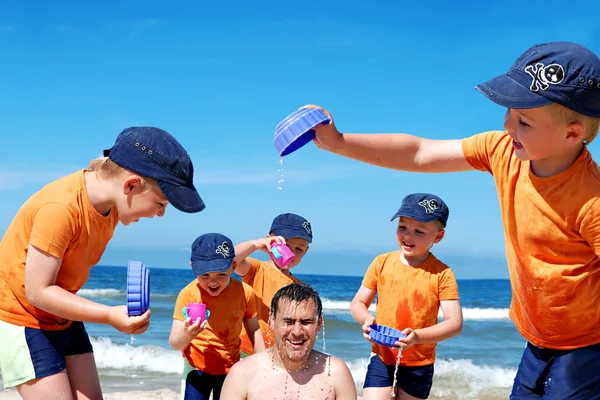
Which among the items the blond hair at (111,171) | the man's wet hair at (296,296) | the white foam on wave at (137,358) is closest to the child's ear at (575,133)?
the man's wet hair at (296,296)

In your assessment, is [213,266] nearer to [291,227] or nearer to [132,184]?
[291,227]

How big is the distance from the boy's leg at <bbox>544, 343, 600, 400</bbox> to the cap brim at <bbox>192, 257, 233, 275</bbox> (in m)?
3.37

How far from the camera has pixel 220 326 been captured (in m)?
6.28

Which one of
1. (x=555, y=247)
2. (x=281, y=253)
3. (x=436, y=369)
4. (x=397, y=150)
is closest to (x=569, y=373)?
(x=555, y=247)

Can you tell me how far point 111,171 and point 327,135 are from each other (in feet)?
4.50

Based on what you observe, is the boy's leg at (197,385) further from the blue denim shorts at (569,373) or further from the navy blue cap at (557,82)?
the navy blue cap at (557,82)

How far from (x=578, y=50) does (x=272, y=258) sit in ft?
13.6

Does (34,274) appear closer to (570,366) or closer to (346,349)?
(570,366)

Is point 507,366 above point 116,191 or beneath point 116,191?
beneath

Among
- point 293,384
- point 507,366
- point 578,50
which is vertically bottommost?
point 507,366

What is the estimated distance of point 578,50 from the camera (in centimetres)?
327

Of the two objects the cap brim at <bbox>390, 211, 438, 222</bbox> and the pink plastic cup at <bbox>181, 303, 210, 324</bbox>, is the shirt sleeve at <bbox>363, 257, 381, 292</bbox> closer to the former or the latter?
Answer: the cap brim at <bbox>390, 211, 438, 222</bbox>

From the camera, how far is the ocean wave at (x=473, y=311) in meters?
25.4

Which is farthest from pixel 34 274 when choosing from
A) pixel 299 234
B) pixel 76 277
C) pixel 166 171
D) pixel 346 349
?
pixel 346 349
